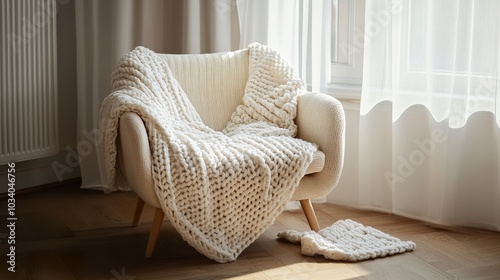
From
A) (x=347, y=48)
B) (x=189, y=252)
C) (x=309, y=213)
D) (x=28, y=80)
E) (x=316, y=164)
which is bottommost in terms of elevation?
(x=189, y=252)

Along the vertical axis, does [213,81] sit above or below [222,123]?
above

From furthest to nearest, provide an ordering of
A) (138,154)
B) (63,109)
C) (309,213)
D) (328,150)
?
(63,109)
(309,213)
(328,150)
(138,154)

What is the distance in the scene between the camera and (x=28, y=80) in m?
3.46

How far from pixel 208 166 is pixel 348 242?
0.65m

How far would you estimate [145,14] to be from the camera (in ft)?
12.1

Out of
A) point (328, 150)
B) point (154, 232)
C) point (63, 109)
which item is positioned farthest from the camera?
point (63, 109)

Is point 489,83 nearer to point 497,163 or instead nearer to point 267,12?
point 497,163

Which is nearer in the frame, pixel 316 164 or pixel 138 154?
pixel 138 154

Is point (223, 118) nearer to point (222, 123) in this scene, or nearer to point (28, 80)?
point (222, 123)

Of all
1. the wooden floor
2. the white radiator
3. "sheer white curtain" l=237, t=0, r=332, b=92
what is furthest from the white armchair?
the white radiator

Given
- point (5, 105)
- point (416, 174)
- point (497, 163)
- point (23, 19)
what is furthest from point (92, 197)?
point (497, 163)

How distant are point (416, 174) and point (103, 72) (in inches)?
62.7

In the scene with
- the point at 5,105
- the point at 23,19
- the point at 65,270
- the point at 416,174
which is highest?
the point at 23,19

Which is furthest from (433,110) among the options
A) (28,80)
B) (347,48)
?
(28,80)
